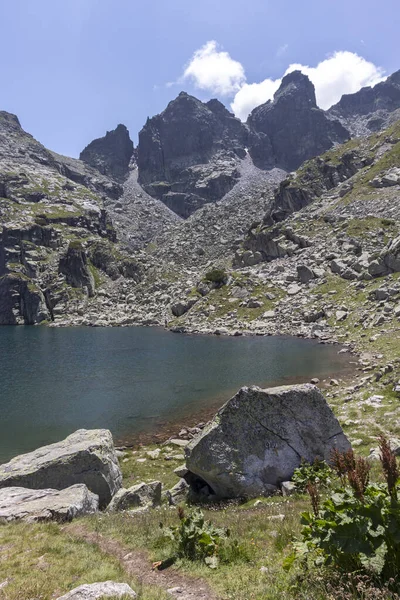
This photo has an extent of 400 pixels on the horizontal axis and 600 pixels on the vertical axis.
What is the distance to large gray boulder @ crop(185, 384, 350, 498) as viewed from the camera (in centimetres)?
1617

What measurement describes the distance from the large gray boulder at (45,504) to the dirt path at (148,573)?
6.06 feet

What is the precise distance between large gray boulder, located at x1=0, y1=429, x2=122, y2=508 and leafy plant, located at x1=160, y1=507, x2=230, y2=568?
919 centimetres

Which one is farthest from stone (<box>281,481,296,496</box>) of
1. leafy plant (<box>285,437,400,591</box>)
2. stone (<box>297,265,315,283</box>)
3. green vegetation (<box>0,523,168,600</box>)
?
stone (<box>297,265,315,283</box>)

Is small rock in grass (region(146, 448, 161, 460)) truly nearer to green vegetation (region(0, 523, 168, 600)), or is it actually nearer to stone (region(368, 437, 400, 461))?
green vegetation (region(0, 523, 168, 600))

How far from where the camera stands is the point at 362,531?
5895 millimetres

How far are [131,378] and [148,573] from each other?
143 ft

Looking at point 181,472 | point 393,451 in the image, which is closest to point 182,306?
point 181,472

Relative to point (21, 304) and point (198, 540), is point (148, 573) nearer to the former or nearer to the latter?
point (198, 540)

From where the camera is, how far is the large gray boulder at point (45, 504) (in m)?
13.2

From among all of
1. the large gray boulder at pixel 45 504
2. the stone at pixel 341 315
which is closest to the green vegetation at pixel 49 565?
the large gray boulder at pixel 45 504

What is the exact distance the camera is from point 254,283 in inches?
4289

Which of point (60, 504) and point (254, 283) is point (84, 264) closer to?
point (254, 283)

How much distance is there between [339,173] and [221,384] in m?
156

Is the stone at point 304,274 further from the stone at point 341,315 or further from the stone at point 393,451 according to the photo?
the stone at point 393,451
